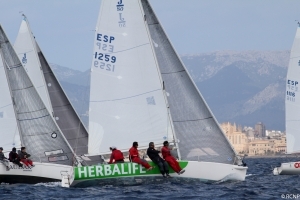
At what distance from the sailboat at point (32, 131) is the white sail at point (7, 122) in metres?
0.08

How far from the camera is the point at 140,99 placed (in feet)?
90.9

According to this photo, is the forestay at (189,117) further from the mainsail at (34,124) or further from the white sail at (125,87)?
the mainsail at (34,124)

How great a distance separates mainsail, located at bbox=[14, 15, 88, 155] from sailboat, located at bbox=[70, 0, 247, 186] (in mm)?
8111

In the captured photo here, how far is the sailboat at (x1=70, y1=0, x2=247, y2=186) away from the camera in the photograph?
27.4m

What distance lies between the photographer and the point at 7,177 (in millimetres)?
31031

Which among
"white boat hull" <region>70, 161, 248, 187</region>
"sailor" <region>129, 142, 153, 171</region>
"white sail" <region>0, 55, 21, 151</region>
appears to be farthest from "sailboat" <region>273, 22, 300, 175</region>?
"sailor" <region>129, 142, 153, 171</region>

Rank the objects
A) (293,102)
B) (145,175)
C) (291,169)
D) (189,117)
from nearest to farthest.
A: 1. (145,175)
2. (189,117)
3. (291,169)
4. (293,102)

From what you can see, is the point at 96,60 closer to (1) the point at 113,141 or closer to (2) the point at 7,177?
(1) the point at 113,141

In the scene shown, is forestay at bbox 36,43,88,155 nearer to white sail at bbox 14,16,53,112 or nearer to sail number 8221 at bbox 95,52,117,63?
white sail at bbox 14,16,53,112

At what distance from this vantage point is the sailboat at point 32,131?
30.7 m

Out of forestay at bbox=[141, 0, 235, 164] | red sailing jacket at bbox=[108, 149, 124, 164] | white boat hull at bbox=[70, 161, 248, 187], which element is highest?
forestay at bbox=[141, 0, 235, 164]

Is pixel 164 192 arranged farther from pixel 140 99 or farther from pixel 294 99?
pixel 294 99

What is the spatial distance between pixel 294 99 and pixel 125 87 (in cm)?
1588

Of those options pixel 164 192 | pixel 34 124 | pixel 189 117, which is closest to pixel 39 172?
pixel 34 124
